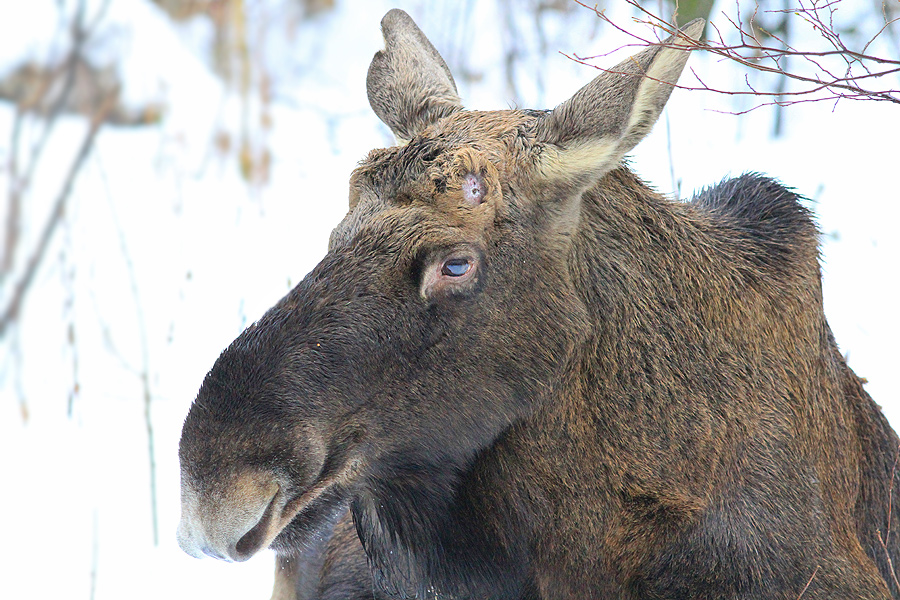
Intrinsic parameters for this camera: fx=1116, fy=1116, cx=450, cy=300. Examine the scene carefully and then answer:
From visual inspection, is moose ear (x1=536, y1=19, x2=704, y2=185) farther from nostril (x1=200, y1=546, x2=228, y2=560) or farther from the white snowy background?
the white snowy background

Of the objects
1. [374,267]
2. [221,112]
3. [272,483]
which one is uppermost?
[221,112]

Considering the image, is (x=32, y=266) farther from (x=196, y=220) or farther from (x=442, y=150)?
(x=442, y=150)

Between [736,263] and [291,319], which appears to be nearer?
[291,319]

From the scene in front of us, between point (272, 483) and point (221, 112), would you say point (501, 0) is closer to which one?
point (221, 112)

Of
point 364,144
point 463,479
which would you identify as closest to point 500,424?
point 463,479

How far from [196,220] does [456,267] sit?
20.8 ft

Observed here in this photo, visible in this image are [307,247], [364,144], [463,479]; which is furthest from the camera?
[364,144]

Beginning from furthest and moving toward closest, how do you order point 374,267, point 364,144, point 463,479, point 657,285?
point 364,144 < point 657,285 < point 463,479 < point 374,267

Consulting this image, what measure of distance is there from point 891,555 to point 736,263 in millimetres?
1251

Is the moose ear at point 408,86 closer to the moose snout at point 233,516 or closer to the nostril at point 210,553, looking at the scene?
the moose snout at point 233,516

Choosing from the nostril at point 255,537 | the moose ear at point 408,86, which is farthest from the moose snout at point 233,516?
the moose ear at point 408,86

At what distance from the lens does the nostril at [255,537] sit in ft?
9.43

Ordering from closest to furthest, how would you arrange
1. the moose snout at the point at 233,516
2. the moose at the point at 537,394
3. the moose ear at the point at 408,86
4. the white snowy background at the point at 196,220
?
the moose snout at the point at 233,516 < the moose at the point at 537,394 < the moose ear at the point at 408,86 < the white snowy background at the point at 196,220

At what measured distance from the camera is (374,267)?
306cm
